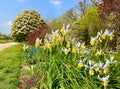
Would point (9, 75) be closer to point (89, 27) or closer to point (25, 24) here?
point (89, 27)

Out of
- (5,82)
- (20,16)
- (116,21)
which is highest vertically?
(20,16)

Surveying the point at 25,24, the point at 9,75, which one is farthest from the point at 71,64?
the point at 25,24

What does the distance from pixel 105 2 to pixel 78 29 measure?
9425 mm

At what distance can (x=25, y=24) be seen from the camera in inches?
1077

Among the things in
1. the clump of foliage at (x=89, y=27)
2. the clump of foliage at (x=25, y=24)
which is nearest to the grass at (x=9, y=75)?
the clump of foliage at (x=89, y=27)

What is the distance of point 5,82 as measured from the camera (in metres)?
8.08

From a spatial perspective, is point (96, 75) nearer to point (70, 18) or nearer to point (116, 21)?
point (116, 21)

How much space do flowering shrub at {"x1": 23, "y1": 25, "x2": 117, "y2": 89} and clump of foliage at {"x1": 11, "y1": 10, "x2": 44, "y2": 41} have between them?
21282 millimetres

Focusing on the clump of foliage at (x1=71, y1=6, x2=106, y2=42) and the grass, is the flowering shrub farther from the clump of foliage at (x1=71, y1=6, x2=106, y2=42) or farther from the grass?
the clump of foliage at (x1=71, y1=6, x2=106, y2=42)

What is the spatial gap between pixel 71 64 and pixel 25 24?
22.3 meters

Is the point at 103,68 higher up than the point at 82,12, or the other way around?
the point at 82,12

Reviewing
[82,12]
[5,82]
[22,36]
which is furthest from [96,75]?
[82,12]

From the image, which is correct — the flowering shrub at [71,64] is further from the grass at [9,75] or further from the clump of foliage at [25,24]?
the clump of foliage at [25,24]

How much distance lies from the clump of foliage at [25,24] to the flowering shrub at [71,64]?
838 inches
